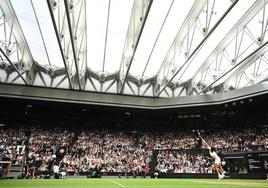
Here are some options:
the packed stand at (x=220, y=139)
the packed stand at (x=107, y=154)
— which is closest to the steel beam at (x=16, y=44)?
the packed stand at (x=107, y=154)

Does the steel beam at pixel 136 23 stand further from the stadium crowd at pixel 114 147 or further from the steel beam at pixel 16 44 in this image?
the stadium crowd at pixel 114 147

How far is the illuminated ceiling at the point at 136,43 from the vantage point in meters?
19.4

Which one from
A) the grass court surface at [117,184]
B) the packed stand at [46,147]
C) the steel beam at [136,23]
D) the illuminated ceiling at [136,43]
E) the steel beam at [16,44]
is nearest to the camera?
the grass court surface at [117,184]

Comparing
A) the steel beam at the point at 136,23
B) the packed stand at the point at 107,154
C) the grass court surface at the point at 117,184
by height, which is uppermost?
the steel beam at the point at 136,23

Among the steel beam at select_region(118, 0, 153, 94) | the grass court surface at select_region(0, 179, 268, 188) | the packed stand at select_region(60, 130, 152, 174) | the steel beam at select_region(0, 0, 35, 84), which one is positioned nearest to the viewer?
the grass court surface at select_region(0, 179, 268, 188)

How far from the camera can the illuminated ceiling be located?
19.4m

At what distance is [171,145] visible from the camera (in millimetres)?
37844

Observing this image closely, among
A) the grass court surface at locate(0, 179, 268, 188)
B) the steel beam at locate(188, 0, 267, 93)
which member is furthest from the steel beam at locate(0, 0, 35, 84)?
the steel beam at locate(188, 0, 267, 93)

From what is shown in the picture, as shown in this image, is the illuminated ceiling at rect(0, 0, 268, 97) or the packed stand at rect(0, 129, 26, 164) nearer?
the illuminated ceiling at rect(0, 0, 268, 97)

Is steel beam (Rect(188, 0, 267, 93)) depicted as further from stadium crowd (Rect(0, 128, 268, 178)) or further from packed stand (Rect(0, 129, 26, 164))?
packed stand (Rect(0, 129, 26, 164))

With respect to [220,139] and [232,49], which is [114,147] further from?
[232,49]

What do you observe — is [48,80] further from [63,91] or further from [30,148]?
[30,148]

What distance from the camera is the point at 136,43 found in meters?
20.3

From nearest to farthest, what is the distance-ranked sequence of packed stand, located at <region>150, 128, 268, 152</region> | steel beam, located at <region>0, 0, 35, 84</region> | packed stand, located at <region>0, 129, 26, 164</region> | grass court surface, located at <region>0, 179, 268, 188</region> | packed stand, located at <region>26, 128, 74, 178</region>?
1. grass court surface, located at <region>0, 179, 268, 188</region>
2. steel beam, located at <region>0, 0, 35, 84</region>
3. packed stand, located at <region>0, 129, 26, 164</region>
4. packed stand, located at <region>26, 128, 74, 178</region>
5. packed stand, located at <region>150, 128, 268, 152</region>
